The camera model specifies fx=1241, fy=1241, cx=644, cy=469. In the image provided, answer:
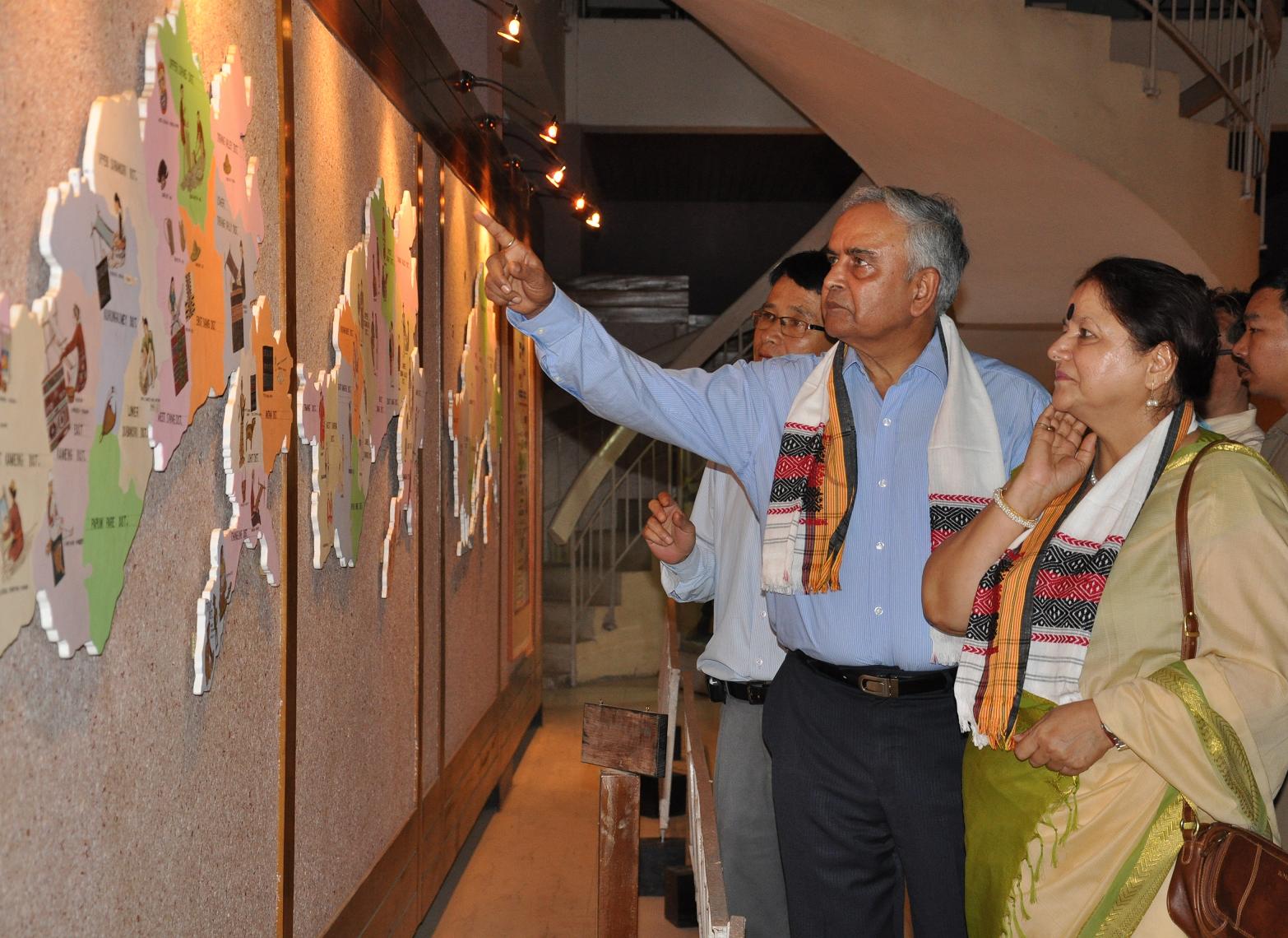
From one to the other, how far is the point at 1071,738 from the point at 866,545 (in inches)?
20.7

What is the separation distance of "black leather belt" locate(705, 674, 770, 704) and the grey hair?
3.36 feet

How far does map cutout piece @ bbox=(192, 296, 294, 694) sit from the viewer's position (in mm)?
1986

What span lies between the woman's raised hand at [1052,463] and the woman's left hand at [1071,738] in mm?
311

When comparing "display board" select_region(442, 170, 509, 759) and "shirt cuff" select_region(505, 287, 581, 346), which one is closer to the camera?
"shirt cuff" select_region(505, 287, 581, 346)

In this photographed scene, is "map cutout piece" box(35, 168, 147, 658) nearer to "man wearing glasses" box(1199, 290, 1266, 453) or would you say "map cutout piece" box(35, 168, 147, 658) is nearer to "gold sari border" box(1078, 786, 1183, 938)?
"gold sari border" box(1078, 786, 1183, 938)

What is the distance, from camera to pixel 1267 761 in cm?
168

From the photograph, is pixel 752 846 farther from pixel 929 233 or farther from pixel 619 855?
pixel 929 233

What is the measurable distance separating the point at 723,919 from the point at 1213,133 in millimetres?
5581

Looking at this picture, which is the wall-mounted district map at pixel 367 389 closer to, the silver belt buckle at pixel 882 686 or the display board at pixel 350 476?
the display board at pixel 350 476

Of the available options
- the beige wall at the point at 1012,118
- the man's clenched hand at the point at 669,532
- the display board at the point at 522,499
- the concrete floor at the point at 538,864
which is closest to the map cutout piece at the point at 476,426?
the display board at the point at 522,499

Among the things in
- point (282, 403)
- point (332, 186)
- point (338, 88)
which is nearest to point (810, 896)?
point (282, 403)

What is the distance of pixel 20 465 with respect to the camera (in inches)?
53.0

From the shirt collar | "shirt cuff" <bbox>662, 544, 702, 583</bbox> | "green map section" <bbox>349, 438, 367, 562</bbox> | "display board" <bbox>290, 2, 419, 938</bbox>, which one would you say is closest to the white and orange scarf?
the shirt collar

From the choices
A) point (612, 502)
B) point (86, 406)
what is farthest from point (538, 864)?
point (612, 502)
